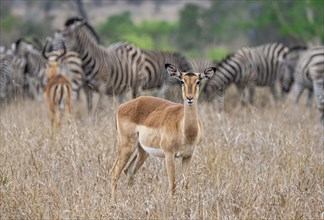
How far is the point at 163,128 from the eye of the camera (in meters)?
7.19

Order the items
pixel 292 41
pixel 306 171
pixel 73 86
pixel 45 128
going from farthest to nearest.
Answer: pixel 292 41 < pixel 73 86 < pixel 45 128 < pixel 306 171

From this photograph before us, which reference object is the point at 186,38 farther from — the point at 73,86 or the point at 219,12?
the point at 73,86

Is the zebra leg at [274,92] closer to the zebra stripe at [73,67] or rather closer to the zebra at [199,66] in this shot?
the zebra at [199,66]

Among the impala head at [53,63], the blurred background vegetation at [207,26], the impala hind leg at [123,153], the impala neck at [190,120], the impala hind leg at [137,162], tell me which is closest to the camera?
the impala neck at [190,120]

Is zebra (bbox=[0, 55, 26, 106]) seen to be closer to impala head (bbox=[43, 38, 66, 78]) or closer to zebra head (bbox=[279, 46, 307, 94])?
impala head (bbox=[43, 38, 66, 78])

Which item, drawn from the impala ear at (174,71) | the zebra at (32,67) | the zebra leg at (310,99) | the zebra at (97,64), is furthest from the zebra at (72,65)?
the impala ear at (174,71)

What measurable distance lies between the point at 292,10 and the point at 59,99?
10.8 meters

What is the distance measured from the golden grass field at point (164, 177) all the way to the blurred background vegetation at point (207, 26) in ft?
32.8

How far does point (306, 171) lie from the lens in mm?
7871

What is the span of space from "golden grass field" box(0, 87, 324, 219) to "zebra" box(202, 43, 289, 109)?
3576 millimetres

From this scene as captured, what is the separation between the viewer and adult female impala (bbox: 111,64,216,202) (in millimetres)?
6984

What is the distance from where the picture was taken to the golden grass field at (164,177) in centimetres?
639

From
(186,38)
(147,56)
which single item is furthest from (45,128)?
(186,38)

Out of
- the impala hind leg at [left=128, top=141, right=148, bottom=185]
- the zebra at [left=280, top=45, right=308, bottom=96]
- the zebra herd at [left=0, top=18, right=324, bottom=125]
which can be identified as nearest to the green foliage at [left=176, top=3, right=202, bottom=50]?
the zebra herd at [left=0, top=18, right=324, bottom=125]
